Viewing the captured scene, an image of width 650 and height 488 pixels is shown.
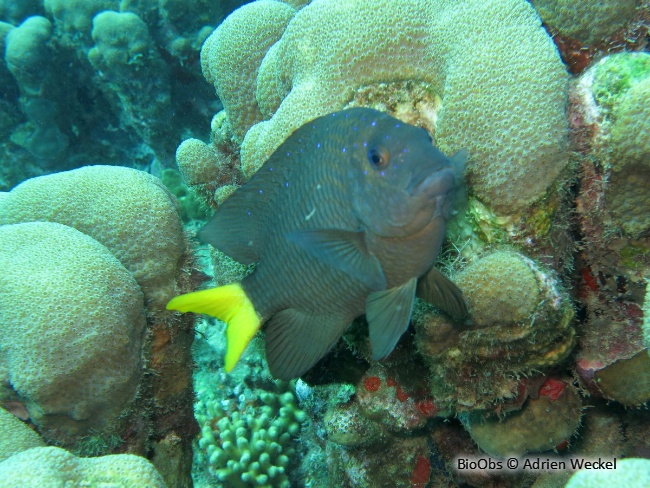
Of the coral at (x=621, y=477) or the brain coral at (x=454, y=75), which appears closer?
the coral at (x=621, y=477)

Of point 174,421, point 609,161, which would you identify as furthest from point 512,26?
point 174,421

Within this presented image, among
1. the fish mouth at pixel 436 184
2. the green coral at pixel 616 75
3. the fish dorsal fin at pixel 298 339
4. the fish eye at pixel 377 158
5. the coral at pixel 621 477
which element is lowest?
the coral at pixel 621 477

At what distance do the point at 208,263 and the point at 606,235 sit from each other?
526 cm

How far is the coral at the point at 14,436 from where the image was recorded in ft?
9.79

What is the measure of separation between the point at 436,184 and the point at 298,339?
1.14 metres

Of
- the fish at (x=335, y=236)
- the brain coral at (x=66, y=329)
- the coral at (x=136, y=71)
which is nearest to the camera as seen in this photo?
the fish at (x=335, y=236)

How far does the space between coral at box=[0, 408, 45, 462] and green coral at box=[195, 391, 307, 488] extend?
178cm

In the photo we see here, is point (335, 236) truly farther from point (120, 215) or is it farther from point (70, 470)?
point (120, 215)

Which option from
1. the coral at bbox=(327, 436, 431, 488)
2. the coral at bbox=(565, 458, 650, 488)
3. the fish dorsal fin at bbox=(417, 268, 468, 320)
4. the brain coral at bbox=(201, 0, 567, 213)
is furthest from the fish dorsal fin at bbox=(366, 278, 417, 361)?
the coral at bbox=(327, 436, 431, 488)

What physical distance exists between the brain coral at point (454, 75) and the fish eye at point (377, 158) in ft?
3.85

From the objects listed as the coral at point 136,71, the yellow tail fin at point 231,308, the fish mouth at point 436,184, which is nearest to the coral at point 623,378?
the fish mouth at point 436,184

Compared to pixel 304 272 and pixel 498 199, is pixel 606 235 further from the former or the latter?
pixel 304 272

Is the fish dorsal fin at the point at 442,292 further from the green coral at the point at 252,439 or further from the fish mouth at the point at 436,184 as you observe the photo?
the green coral at the point at 252,439

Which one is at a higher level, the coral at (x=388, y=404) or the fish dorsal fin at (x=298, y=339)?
the fish dorsal fin at (x=298, y=339)
